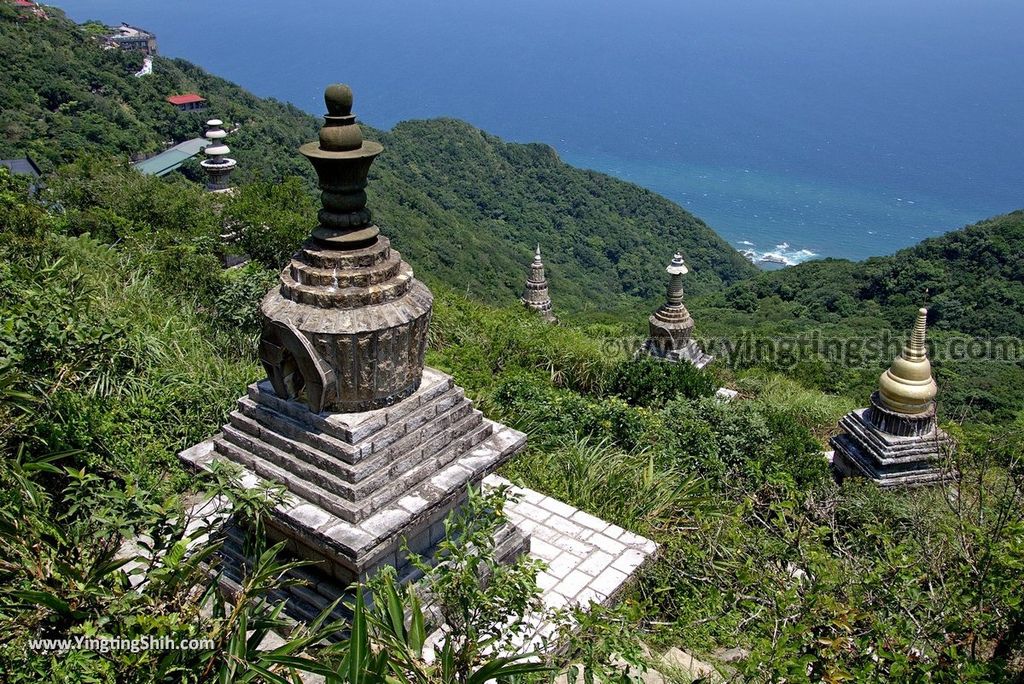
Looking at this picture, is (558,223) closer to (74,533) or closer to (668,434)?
(668,434)

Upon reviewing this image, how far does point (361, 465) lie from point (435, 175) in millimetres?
62815

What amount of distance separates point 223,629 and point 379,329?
234 cm

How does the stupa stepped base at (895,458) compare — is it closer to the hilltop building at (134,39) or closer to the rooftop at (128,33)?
the hilltop building at (134,39)

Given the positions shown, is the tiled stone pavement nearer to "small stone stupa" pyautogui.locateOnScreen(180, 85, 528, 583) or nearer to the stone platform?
the stone platform

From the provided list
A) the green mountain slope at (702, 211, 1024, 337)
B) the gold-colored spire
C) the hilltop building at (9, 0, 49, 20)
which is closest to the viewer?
the gold-colored spire

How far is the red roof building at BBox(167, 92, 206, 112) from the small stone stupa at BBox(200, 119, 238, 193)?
26.8 m

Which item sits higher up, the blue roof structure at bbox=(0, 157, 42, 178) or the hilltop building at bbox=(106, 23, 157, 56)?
the blue roof structure at bbox=(0, 157, 42, 178)

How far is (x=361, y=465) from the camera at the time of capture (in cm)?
614

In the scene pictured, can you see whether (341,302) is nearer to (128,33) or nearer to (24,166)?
(24,166)

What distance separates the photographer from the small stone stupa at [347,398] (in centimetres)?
601

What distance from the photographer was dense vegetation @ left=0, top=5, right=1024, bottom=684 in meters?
4.96

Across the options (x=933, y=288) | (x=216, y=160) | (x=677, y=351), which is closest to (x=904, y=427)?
(x=677, y=351)

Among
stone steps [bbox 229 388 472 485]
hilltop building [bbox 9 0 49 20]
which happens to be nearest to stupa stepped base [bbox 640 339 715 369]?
stone steps [bbox 229 388 472 485]

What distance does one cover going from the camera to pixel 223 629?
4.90 metres
